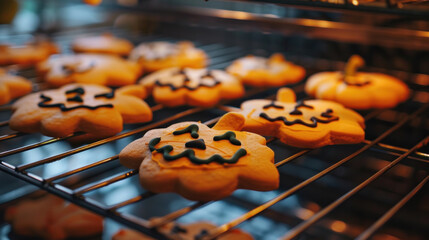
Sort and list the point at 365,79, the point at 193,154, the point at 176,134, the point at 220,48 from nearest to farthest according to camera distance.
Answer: the point at 193,154, the point at 176,134, the point at 365,79, the point at 220,48

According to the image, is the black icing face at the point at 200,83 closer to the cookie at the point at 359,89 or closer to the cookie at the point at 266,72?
the cookie at the point at 266,72

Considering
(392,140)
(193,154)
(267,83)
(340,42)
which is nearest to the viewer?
(193,154)

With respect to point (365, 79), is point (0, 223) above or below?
below

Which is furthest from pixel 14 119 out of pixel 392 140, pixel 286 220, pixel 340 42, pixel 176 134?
pixel 340 42

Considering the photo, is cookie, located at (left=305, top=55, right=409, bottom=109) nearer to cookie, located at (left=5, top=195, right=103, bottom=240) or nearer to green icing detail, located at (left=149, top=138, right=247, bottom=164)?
green icing detail, located at (left=149, top=138, right=247, bottom=164)

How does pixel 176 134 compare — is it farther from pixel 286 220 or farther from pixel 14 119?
pixel 14 119

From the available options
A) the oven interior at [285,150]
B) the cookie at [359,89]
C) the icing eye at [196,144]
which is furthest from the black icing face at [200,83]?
the icing eye at [196,144]
